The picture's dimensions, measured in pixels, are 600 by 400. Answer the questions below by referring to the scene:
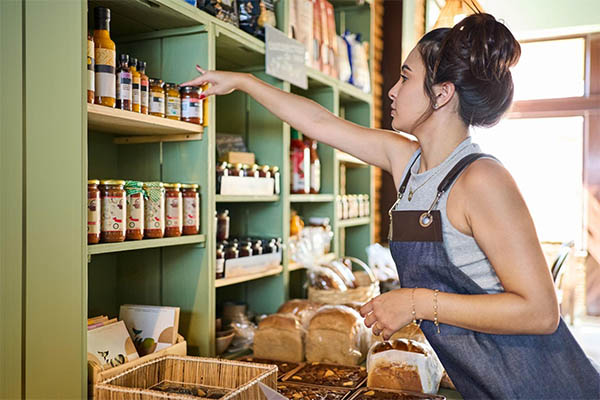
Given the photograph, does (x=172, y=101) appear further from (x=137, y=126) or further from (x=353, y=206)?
(x=353, y=206)

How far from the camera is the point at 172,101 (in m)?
1.97

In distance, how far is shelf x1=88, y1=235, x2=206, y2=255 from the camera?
5.23ft

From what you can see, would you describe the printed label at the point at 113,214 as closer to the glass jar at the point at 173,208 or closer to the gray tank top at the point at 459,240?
the glass jar at the point at 173,208

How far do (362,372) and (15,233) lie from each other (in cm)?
116

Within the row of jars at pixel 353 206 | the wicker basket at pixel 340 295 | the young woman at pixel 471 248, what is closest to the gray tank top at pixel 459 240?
the young woman at pixel 471 248

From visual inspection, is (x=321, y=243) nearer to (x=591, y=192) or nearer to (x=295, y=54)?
(x=295, y=54)

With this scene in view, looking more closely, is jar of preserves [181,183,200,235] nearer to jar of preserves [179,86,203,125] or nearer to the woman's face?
jar of preserves [179,86,203,125]

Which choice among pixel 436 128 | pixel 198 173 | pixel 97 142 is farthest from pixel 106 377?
pixel 436 128

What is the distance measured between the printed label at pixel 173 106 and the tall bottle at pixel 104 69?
0.29m

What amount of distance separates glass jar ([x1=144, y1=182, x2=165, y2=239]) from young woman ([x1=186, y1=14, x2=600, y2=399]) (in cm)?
79

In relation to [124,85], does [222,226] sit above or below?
below

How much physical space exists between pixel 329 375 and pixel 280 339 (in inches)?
10.7

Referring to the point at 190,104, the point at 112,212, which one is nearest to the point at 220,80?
the point at 190,104

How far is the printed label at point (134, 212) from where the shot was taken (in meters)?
1.77
